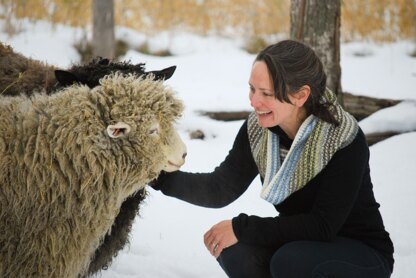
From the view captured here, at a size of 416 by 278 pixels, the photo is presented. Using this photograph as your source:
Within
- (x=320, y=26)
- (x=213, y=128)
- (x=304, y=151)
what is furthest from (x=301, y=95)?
(x=213, y=128)

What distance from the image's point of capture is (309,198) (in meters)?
2.23

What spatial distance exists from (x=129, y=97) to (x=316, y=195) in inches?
37.3

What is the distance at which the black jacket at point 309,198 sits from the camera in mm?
2064

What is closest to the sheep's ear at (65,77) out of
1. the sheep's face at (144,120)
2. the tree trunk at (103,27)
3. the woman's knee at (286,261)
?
the sheep's face at (144,120)

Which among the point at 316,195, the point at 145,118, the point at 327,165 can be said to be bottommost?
the point at 316,195

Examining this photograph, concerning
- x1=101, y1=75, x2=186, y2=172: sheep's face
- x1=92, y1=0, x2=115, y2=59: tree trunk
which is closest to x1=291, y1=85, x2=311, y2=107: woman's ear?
x1=101, y1=75, x2=186, y2=172: sheep's face

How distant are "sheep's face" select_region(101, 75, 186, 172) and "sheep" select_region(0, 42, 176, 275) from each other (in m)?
0.13

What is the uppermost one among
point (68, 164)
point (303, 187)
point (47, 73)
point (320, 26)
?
point (320, 26)

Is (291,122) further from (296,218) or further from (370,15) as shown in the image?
(370,15)

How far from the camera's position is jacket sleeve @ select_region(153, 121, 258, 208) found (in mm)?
2354

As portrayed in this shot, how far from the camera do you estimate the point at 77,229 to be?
2029 mm

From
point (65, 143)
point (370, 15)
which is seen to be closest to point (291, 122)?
point (65, 143)

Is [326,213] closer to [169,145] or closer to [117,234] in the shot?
[169,145]

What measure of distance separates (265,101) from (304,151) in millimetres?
291
